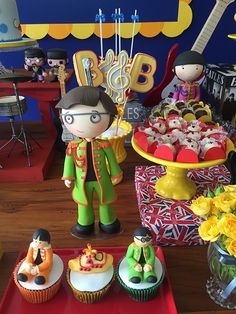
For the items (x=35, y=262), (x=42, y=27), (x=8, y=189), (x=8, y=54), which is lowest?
(x=8, y=189)

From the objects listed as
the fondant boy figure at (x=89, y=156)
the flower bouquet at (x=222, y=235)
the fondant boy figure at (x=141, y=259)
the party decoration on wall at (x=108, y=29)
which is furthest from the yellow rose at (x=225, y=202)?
the party decoration on wall at (x=108, y=29)

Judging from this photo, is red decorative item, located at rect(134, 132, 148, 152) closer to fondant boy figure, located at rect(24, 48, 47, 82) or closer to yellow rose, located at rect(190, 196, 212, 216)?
yellow rose, located at rect(190, 196, 212, 216)

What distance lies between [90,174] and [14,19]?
50cm

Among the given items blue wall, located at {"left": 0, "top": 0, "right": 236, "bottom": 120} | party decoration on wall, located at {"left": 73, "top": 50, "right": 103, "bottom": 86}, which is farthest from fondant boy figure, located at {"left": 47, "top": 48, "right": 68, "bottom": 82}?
blue wall, located at {"left": 0, "top": 0, "right": 236, "bottom": 120}

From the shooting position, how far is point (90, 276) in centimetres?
55

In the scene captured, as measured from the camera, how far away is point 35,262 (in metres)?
0.54

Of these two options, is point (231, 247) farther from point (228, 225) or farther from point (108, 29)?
point (108, 29)

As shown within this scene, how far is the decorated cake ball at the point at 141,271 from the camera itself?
1.77 feet

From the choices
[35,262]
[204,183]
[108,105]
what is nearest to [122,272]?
[35,262]

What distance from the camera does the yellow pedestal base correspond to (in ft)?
2.61

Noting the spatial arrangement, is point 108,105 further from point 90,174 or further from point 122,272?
point 122,272

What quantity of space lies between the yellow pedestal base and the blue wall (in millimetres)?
705

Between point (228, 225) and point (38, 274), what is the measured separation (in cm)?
31

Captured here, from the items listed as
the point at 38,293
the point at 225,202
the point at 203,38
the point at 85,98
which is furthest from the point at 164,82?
the point at 38,293
